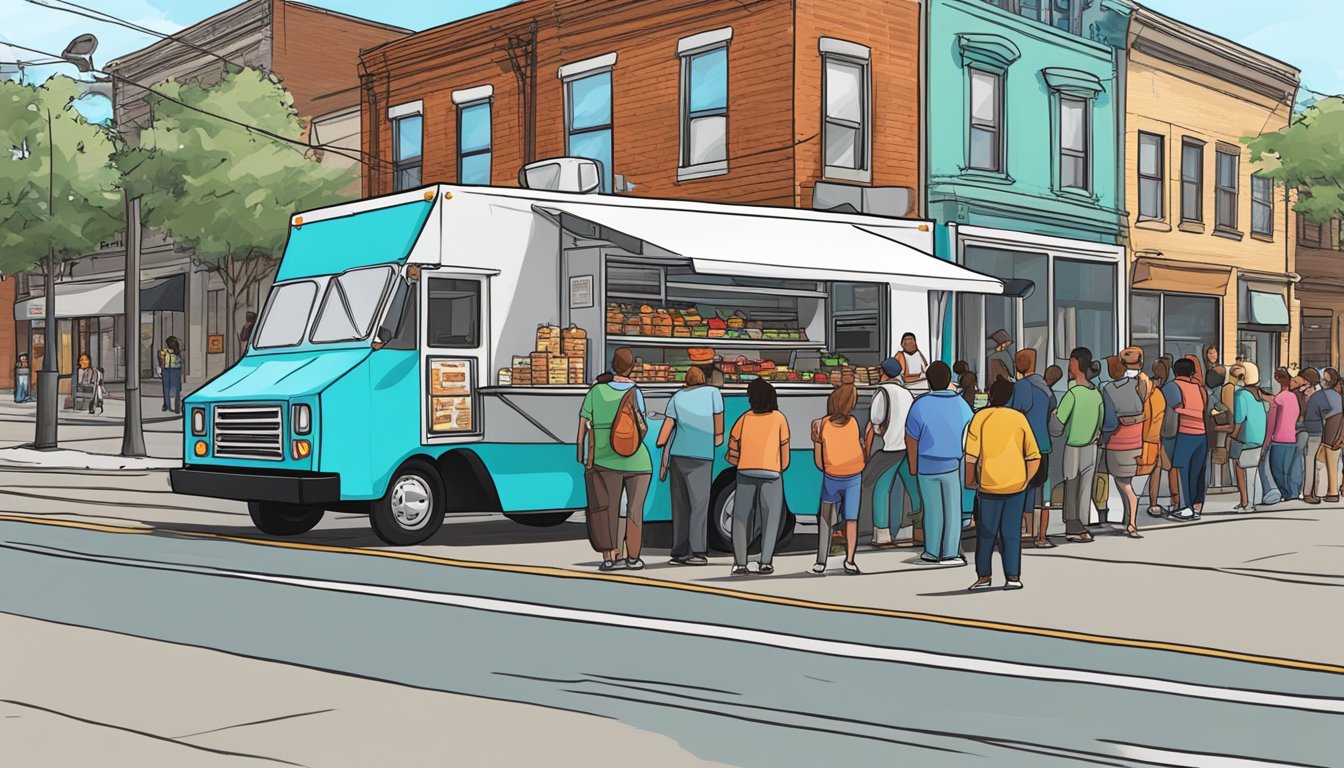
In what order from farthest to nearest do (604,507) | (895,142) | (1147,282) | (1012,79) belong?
(1147,282) → (1012,79) → (895,142) → (604,507)

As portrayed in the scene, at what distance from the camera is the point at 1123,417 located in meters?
14.8

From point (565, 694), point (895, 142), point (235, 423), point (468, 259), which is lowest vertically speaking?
point (565, 694)

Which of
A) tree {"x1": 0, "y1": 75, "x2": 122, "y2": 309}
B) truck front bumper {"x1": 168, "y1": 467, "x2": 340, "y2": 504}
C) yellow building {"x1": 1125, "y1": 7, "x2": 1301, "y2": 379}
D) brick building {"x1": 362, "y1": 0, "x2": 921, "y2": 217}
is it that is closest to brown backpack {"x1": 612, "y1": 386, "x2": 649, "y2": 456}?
truck front bumper {"x1": 168, "y1": 467, "x2": 340, "y2": 504}

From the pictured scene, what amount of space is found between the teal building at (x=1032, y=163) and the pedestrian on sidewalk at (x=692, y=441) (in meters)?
10.5

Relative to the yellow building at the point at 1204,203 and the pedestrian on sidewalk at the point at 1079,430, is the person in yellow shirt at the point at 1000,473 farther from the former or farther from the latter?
the yellow building at the point at 1204,203

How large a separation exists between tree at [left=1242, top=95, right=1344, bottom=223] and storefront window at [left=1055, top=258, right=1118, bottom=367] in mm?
6598

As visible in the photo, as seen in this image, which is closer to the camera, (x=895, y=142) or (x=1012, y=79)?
(x=895, y=142)

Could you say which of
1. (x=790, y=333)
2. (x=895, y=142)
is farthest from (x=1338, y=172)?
(x=790, y=333)

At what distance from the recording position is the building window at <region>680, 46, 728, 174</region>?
23469 mm

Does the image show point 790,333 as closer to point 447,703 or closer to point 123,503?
point 123,503

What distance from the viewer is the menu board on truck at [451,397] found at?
13367 mm

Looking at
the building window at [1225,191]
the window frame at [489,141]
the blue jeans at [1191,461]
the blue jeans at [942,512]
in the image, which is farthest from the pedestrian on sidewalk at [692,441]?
the building window at [1225,191]

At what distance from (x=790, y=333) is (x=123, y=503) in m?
7.90

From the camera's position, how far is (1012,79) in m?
A: 25.5
